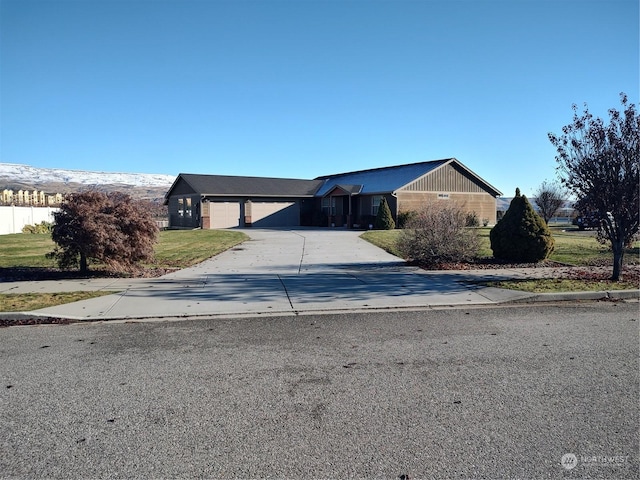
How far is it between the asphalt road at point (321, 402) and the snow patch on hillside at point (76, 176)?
456 ft

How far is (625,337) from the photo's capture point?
6492mm

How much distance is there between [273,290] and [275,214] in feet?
104

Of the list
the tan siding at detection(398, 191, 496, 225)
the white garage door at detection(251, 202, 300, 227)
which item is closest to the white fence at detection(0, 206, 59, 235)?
the white garage door at detection(251, 202, 300, 227)

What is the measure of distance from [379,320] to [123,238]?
269 inches

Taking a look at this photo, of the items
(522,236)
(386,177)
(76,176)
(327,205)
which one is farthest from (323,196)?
(76,176)

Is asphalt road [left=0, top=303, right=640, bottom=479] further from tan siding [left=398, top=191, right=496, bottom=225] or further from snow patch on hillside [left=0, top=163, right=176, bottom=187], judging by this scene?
snow patch on hillside [left=0, top=163, right=176, bottom=187]

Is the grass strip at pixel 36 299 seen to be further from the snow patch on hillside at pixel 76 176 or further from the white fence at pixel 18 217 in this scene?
the snow patch on hillside at pixel 76 176

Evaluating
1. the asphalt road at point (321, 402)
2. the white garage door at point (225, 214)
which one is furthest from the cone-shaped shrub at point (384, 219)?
the asphalt road at point (321, 402)

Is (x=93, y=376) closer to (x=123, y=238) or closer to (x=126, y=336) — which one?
(x=126, y=336)

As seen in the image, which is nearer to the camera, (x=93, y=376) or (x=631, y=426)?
A: (x=631, y=426)

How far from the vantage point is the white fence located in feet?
102

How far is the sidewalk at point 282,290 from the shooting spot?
27.6ft

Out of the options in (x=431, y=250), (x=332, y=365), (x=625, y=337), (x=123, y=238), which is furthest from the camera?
(x=431, y=250)

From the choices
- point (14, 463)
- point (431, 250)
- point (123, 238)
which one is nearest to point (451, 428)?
point (14, 463)
